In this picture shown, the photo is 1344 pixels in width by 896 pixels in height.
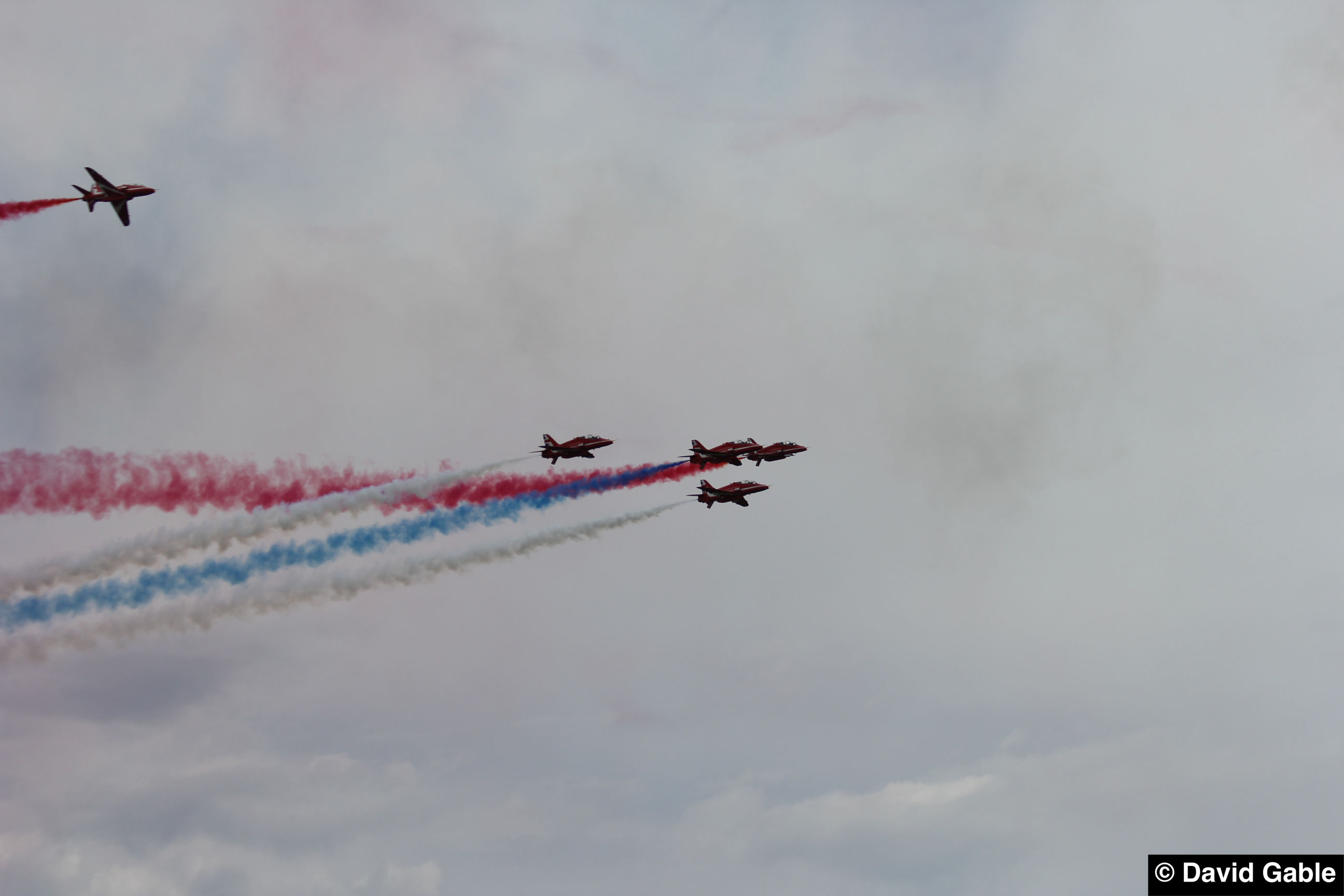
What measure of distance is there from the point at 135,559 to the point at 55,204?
101 ft

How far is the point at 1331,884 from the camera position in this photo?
11300 centimetres

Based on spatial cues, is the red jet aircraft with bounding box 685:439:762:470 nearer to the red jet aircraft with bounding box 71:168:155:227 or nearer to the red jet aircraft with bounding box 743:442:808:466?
the red jet aircraft with bounding box 743:442:808:466

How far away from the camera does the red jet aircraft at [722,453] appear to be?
500ft

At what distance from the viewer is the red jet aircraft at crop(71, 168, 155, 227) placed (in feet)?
452

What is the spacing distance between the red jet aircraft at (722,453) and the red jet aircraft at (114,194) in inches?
2178

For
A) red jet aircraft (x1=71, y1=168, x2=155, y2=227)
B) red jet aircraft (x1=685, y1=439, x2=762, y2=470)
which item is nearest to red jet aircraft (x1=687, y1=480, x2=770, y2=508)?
red jet aircraft (x1=685, y1=439, x2=762, y2=470)

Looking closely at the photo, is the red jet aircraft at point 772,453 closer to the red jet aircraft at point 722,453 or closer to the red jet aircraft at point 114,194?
the red jet aircraft at point 722,453

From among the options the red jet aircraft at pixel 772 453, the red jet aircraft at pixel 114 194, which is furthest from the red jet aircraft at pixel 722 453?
the red jet aircraft at pixel 114 194

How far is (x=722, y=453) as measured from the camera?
152375 mm

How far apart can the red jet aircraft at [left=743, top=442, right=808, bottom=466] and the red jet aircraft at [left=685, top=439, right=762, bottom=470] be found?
2.03ft

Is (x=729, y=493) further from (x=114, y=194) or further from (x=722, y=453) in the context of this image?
(x=114, y=194)

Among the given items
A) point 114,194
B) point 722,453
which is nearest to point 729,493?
point 722,453

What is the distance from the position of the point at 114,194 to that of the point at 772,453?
65370 mm

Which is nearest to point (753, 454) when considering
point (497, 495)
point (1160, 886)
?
point (497, 495)
